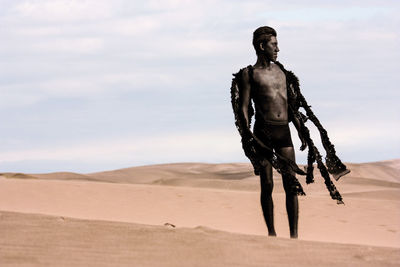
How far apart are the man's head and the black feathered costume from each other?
0.23 metres

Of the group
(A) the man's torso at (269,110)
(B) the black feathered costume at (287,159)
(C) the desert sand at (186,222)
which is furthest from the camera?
(A) the man's torso at (269,110)

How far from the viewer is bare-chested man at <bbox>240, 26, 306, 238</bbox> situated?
8.69m

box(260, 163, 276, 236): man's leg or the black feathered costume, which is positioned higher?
the black feathered costume

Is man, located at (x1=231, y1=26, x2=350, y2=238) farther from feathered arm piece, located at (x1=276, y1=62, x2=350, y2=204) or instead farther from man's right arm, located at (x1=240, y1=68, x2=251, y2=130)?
feathered arm piece, located at (x1=276, y1=62, x2=350, y2=204)

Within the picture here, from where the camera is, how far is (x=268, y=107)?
8719mm

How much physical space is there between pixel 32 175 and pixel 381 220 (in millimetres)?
11587

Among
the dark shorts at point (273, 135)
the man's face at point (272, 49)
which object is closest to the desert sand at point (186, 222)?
the dark shorts at point (273, 135)

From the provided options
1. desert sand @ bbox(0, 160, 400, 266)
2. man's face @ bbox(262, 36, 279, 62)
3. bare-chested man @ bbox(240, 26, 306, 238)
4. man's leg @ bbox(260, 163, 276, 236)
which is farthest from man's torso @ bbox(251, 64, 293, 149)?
desert sand @ bbox(0, 160, 400, 266)

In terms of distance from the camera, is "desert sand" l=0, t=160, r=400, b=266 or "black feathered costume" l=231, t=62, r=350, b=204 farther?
"black feathered costume" l=231, t=62, r=350, b=204

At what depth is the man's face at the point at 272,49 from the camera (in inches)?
343

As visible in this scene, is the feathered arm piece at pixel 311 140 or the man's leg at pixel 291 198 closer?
the man's leg at pixel 291 198

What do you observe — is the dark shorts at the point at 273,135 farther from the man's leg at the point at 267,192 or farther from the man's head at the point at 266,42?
the man's head at the point at 266,42

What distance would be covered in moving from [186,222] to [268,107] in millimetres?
5303

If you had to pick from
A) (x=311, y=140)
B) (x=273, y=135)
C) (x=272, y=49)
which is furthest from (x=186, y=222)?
(x=272, y=49)
